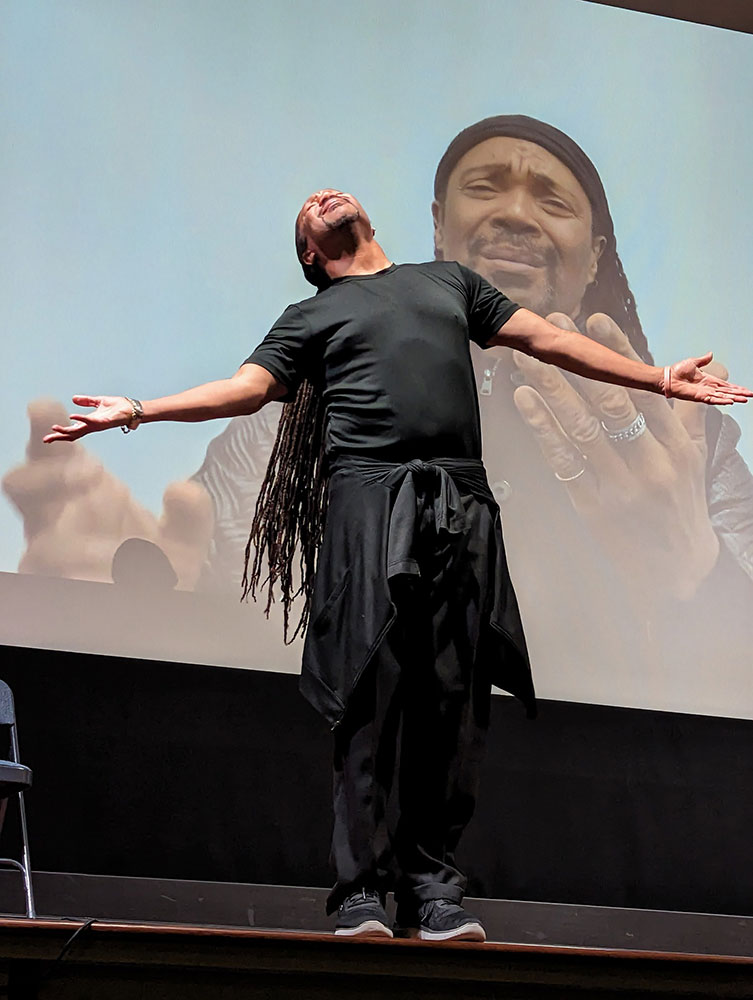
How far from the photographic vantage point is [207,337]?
3139 millimetres

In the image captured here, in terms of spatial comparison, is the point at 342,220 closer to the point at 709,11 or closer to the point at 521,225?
the point at 521,225

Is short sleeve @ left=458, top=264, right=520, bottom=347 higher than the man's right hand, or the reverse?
short sleeve @ left=458, top=264, right=520, bottom=347

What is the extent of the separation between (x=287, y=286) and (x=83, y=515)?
2.72 ft

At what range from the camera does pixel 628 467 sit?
10.9ft

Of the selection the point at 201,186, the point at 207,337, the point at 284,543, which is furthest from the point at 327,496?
the point at 201,186

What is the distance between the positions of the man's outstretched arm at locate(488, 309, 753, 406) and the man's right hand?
717 mm

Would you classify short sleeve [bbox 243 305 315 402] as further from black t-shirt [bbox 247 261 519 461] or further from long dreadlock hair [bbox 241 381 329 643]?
long dreadlock hair [bbox 241 381 329 643]

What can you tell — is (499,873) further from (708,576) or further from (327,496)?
(327,496)

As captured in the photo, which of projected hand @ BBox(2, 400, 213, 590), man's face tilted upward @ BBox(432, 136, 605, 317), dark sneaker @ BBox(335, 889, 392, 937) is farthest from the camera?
man's face tilted upward @ BBox(432, 136, 605, 317)

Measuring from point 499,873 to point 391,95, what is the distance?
2.18 metres

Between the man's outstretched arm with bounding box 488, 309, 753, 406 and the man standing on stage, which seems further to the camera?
the man's outstretched arm with bounding box 488, 309, 753, 406

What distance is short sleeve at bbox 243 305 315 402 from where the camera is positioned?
6.49 ft

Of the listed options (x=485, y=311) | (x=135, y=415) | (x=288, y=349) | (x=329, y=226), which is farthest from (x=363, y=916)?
(x=329, y=226)

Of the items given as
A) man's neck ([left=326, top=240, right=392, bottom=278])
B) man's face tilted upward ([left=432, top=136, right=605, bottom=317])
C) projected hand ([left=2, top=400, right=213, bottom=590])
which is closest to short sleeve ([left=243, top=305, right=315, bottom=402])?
man's neck ([left=326, top=240, right=392, bottom=278])
